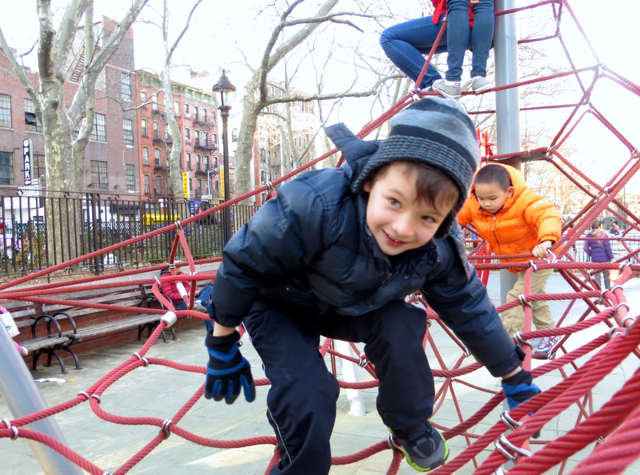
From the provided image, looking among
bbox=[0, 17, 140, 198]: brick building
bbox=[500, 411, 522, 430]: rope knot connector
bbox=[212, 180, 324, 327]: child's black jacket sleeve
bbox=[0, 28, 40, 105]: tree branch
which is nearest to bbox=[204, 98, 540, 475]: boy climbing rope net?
bbox=[212, 180, 324, 327]: child's black jacket sleeve

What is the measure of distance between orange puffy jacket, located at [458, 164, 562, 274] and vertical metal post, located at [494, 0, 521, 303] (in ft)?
0.52

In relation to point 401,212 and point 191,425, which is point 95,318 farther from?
point 401,212

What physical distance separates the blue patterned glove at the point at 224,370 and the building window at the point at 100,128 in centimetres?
2744

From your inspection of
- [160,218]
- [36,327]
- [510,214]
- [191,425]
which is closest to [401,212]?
[510,214]

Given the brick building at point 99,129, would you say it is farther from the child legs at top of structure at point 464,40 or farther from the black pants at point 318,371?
the black pants at point 318,371

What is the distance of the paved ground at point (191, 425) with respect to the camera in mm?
2803

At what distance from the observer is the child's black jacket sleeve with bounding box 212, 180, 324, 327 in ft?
4.36

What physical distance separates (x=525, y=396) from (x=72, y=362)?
486cm

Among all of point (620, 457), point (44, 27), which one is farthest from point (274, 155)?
point (620, 457)

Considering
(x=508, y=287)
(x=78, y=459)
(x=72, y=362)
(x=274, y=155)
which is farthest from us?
(x=274, y=155)

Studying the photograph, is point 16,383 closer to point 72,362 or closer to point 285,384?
point 285,384

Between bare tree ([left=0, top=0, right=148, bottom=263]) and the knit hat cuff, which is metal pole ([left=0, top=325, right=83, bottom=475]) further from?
bare tree ([left=0, top=0, right=148, bottom=263])

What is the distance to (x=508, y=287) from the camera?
10.5 ft

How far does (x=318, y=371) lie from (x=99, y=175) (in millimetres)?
28027
